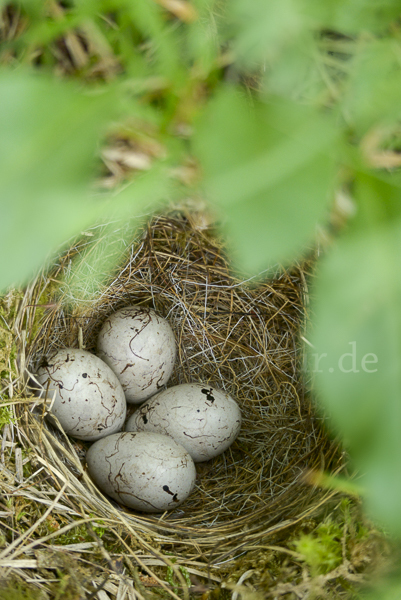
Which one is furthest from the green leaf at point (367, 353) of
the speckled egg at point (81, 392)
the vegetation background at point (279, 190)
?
the speckled egg at point (81, 392)

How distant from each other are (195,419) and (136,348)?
22 cm

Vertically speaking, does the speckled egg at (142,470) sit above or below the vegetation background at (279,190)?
below

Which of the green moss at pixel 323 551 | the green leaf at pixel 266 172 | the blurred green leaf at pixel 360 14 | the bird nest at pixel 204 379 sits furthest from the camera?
the bird nest at pixel 204 379

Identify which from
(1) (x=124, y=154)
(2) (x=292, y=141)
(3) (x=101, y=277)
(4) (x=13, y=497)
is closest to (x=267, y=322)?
(3) (x=101, y=277)

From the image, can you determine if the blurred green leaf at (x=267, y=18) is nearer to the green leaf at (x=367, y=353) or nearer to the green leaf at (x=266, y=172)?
the green leaf at (x=266, y=172)

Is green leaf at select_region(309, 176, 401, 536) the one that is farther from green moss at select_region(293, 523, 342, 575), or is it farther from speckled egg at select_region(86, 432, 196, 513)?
speckled egg at select_region(86, 432, 196, 513)

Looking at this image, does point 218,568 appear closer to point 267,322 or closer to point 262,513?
point 262,513

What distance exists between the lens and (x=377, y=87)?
42 cm

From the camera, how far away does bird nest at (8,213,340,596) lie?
88 cm

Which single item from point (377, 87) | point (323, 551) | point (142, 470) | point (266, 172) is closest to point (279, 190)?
point (266, 172)

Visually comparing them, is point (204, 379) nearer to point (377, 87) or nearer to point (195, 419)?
point (195, 419)

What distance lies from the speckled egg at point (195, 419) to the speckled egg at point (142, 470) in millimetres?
62

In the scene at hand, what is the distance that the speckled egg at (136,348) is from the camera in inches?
42.7

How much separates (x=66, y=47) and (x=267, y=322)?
75 centimetres
